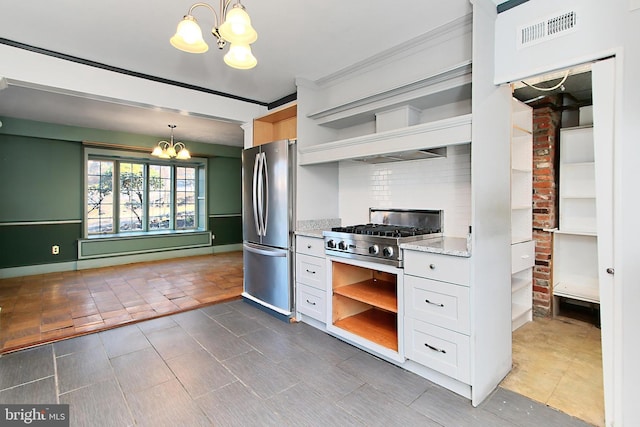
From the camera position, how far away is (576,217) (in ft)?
11.0

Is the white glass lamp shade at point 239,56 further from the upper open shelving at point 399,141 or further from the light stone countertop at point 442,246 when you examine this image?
the light stone countertop at point 442,246

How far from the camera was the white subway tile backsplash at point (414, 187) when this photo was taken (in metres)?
2.62

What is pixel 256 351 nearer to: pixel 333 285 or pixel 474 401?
pixel 333 285

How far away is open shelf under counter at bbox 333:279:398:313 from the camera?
2.48 meters

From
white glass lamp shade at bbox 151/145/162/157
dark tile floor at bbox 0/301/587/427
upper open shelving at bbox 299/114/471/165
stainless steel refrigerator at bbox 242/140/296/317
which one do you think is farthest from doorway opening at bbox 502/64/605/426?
white glass lamp shade at bbox 151/145/162/157

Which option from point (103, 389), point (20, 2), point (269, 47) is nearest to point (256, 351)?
point (103, 389)

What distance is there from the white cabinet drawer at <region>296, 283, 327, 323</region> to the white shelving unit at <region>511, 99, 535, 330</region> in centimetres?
177

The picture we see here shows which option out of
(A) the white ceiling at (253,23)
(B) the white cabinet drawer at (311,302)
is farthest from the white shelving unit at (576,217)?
(B) the white cabinet drawer at (311,302)

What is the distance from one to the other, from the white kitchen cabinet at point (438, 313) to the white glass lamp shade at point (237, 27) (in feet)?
5.37

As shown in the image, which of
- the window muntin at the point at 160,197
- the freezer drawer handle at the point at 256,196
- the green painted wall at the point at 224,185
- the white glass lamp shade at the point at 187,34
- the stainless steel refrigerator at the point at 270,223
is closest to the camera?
the white glass lamp shade at the point at 187,34

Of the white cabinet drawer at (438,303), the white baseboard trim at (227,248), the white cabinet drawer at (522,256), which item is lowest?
the white baseboard trim at (227,248)

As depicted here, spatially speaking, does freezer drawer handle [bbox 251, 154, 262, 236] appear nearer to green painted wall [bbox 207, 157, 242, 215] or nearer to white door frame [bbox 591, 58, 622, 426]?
white door frame [bbox 591, 58, 622, 426]

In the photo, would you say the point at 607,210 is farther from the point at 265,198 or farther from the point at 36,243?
→ the point at 36,243

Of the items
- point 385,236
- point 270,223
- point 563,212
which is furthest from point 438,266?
point 563,212
